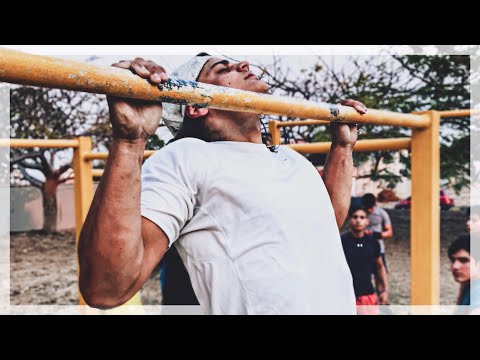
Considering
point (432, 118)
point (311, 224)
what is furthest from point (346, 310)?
point (432, 118)

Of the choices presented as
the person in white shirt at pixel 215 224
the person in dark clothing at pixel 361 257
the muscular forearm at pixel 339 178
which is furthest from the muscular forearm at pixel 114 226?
the person in dark clothing at pixel 361 257

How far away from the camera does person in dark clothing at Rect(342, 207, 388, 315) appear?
15.1 feet

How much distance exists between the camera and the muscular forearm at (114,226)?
109cm

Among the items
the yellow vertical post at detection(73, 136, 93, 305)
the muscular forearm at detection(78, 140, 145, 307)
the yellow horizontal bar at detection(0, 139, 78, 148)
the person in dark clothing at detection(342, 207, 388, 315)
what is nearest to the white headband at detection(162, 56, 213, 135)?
the muscular forearm at detection(78, 140, 145, 307)

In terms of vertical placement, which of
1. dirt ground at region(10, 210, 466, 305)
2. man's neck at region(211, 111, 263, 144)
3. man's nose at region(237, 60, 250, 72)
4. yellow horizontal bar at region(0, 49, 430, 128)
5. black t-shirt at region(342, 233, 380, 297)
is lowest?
dirt ground at region(10, 210, 466, 305)

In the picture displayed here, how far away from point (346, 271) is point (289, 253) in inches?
8.9

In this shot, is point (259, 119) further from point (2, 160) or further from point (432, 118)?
point (2, 160)

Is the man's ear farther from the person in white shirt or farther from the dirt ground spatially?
the dirt ground

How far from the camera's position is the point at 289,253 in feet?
4.26

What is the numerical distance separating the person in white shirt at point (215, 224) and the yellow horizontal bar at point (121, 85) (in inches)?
1.3

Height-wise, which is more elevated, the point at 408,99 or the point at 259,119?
the point at 408,99

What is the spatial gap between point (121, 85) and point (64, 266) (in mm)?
8144

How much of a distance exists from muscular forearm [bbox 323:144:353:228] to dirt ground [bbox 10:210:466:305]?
19.5 feet

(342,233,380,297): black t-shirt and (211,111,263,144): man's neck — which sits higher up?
(211,111,263,144): man's neck
